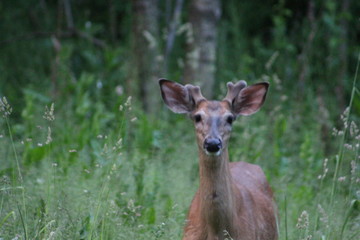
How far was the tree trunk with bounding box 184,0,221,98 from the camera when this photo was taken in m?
8.95

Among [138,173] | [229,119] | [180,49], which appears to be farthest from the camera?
[180,49]

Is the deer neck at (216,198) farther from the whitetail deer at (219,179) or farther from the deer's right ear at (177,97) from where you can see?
the deer's right ear at (177,97)

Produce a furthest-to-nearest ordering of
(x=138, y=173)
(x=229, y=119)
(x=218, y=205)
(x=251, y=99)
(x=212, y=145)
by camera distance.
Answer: (x=138, y=173), (x=251, y=99), (x=229, y=119), (x=218, y=205), (x=212, y=145)

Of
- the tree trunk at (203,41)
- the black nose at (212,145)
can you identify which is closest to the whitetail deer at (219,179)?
the black nose at (212,145)

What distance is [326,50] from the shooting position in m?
11.6

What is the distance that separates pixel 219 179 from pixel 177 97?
0.79m

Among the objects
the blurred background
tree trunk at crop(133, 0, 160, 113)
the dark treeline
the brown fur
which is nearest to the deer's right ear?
the brown fur

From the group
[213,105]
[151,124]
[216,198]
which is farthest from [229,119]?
[151,124]

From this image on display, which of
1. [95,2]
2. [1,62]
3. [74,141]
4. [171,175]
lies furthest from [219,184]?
[95,2]

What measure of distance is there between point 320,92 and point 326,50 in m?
2.41

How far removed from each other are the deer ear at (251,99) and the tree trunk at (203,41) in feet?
11.7

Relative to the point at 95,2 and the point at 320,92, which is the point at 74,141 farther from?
the point at 95,2

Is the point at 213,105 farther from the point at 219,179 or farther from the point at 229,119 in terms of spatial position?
the point at 219,179

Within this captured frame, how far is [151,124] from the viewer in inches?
290
